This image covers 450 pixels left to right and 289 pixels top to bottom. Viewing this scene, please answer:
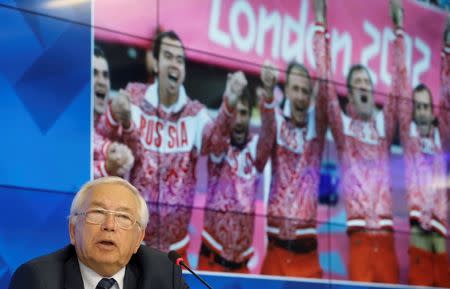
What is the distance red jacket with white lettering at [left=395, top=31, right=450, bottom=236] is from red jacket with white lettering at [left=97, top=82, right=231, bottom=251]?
186 centimetres

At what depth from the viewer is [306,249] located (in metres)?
6.48

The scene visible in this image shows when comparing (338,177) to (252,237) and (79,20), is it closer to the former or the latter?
(252,237)

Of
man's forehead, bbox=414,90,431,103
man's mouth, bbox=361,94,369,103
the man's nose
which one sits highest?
man's forehead, bbox=414,90,431,103

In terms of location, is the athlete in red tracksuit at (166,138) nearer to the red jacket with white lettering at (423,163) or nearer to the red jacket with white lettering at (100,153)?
the red jacket with white lettering at (100,153)

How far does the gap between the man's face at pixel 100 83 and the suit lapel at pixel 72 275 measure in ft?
9.73

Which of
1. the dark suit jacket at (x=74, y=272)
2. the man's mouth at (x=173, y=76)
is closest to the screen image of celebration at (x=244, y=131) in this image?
the man's mouth at (x=173, y=76)

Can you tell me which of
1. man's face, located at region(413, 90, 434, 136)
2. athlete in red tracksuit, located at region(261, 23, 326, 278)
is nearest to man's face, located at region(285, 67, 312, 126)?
athlete in red tracksuit, located at region(261, 23, 326, 278)

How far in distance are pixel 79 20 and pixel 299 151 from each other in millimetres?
1846

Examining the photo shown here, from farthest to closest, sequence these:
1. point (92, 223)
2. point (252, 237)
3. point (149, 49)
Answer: point (252, 237), point (149, 49), point (92, 223)

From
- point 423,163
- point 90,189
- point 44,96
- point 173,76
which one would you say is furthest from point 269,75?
point 90,189

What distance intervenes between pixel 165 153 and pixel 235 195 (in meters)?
0.60

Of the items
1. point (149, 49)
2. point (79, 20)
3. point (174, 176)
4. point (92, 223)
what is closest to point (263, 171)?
point (174, 176)

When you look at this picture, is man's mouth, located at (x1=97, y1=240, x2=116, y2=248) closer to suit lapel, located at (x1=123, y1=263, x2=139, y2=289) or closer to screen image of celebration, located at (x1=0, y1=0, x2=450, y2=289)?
suit lapel, located at (x1=123, y1=263, x2=139, y2=289)

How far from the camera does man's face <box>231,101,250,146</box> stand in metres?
6.13
